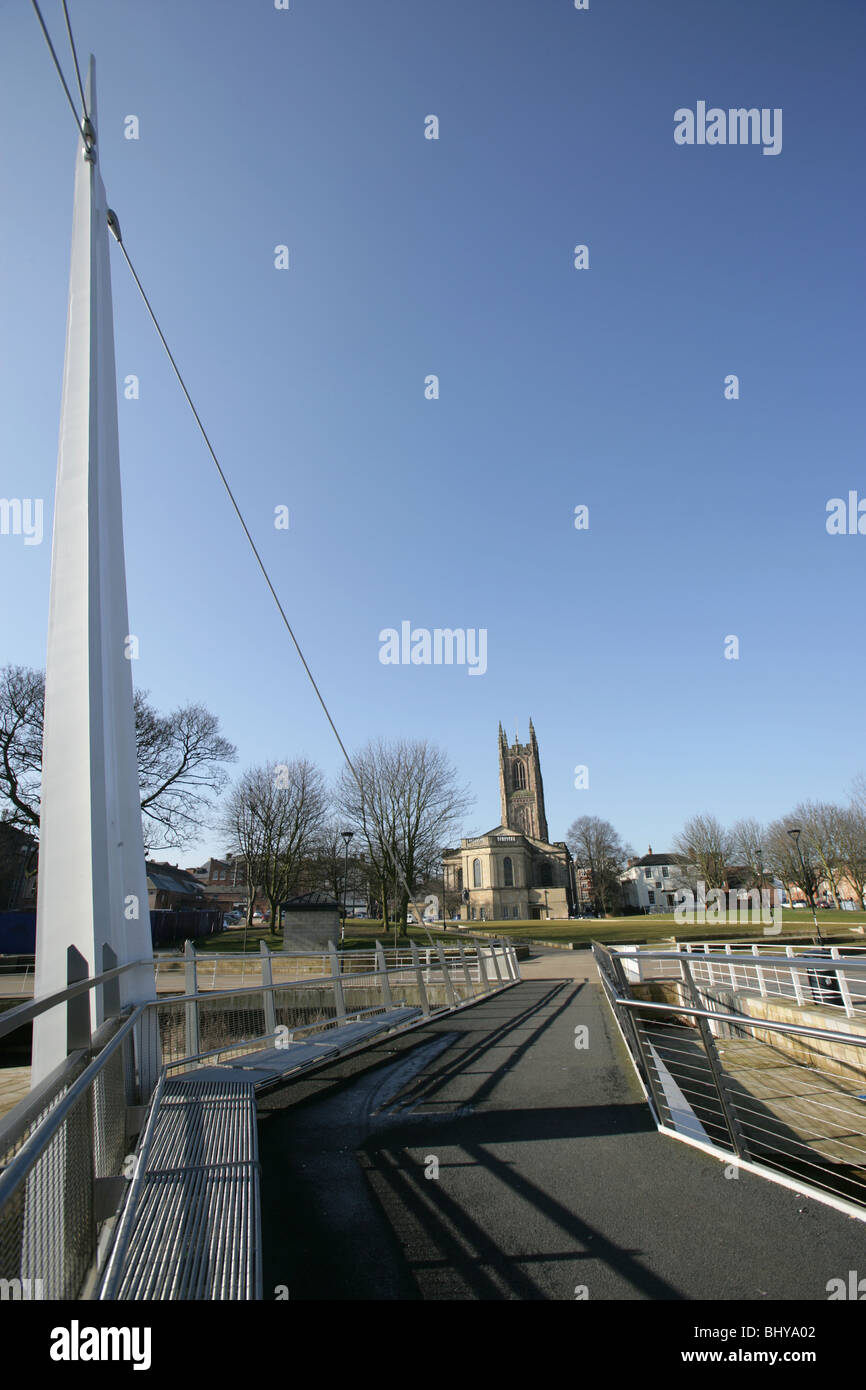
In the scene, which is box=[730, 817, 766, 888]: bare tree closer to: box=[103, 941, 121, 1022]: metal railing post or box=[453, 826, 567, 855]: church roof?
box=[453, 826, 567, 855]: church roof

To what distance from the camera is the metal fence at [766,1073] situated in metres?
4.43

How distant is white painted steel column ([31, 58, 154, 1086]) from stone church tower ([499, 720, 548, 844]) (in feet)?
398

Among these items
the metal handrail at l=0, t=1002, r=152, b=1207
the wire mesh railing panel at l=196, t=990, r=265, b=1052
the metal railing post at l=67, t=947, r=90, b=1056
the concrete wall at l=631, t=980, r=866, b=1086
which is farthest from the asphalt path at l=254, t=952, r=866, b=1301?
the wire mesh railing panel at l=196, t=990, r=265, b=1052

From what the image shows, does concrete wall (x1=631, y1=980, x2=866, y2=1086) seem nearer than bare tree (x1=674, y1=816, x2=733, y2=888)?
Yes

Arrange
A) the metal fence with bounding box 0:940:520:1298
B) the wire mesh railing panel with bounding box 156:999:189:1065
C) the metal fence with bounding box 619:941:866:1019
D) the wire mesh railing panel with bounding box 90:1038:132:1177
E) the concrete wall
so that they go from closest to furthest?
the metal fence with bounding box 0:940:520:1298, the wire mesh railing panel with bounding box 90:1038:132:1177, the metal fence with bounding box 619:941:866:1019, the wire mesh railing panel with bounding box 156:999:189:1065, the concrete wall

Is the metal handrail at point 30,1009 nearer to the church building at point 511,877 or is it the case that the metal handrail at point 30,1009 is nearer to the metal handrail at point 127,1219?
the metal handrail at point 127,1219

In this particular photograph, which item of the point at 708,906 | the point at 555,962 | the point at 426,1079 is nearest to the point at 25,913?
the point at 555,962

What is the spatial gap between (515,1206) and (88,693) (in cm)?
435

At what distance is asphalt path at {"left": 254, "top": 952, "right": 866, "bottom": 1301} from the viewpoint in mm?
2971

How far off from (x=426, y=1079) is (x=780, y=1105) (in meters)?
5.36

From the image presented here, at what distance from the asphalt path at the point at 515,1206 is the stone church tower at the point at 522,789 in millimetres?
121013

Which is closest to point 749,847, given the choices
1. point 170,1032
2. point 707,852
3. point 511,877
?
point 707,852

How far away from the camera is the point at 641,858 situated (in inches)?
5802
